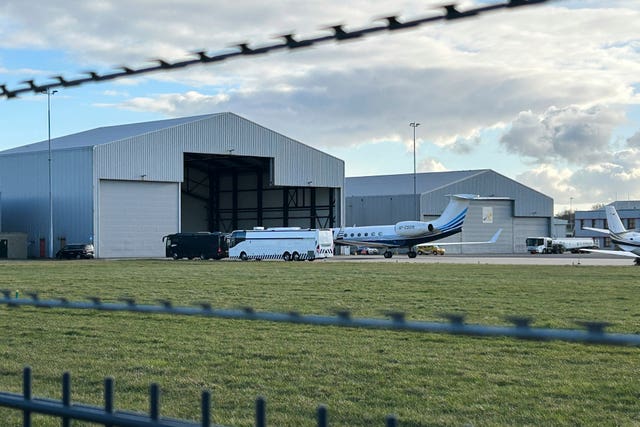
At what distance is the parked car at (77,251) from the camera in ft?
218

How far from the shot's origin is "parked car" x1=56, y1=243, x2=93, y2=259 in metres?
66.6

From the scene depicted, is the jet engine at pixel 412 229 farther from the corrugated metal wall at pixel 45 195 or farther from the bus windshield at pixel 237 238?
the corrugated metal wall at pixel 45 195

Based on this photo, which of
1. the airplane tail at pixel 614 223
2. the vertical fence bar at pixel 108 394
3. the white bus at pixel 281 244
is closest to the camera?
the vertical fence bar at pixel 108 394

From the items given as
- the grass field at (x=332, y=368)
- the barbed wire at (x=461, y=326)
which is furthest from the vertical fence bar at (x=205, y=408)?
the grass field at (x=332, y=368)

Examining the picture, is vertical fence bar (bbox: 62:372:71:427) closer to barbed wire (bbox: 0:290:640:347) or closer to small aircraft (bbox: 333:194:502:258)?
barbed wire (bbox: 0:290:640:347)

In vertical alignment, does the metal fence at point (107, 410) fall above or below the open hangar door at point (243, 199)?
below

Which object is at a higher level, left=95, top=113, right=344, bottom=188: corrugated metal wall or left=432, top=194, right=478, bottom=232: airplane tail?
left=95, top=113, right=344, bottom=188: corrugated metal wall

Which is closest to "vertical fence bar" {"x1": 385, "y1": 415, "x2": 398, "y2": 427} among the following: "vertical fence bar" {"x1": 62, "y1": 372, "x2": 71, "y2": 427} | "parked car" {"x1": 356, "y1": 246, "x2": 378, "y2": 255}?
"vertical fence bar" {"x1": 62, "y1": 372, "x2": 71, "y2": 427}

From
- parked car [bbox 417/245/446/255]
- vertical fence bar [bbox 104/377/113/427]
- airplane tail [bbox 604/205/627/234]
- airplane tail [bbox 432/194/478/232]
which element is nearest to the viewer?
vertical fence bar [bbox 104/377/113/427]

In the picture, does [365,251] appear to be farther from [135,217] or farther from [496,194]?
[135,217]

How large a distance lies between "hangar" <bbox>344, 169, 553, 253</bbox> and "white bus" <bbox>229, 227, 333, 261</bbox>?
99.6ft

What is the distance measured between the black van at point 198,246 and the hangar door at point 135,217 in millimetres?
3772

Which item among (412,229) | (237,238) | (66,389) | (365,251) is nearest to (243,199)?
A: (365,251)

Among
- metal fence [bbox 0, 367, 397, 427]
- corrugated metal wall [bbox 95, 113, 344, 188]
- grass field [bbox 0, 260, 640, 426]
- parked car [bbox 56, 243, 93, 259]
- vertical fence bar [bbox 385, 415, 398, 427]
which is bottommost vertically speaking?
grass field [bbox 0, 260, 640, 426]
